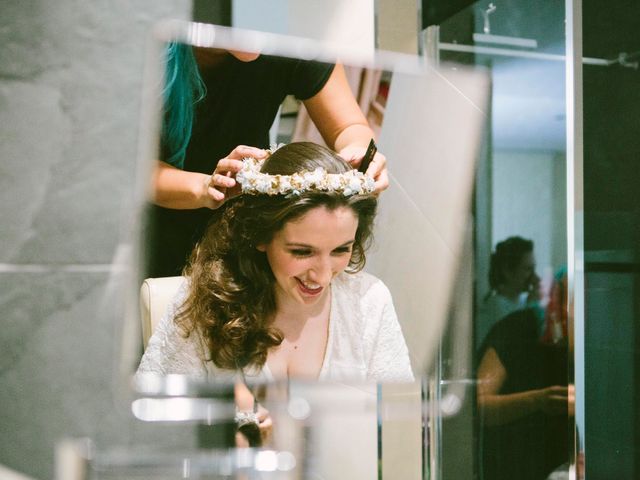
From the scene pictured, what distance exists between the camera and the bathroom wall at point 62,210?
0.91 m

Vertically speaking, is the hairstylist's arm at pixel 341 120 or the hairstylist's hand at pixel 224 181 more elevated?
the hairstylist's arm at pixel 341 120

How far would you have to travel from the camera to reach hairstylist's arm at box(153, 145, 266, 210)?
0.93 m

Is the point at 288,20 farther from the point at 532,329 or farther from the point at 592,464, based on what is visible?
the point at 592,464

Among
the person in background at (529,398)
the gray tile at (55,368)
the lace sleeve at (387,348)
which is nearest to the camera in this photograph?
the gray tile at (55,368)

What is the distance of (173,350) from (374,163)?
0.41 metres

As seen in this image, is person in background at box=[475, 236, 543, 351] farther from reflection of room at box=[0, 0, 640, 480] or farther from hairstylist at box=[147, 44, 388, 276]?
hairstylist at box=[147, 44, 388, 276]

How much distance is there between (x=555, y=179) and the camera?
1133 mm

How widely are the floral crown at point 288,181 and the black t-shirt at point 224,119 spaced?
0.04 m

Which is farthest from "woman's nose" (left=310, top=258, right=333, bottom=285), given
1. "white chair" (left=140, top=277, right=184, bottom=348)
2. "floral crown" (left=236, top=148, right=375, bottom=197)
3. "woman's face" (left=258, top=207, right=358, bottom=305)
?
"white chair" (left=140, top=277, right=184, bottom=348)

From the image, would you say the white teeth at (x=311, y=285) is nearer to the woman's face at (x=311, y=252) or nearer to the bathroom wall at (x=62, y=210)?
the woman's face at (x=311, y=252)

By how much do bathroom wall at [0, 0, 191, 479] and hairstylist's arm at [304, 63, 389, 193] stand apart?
27 cm

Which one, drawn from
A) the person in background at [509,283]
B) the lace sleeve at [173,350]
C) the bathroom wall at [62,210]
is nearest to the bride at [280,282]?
the lace sleeve at [173,350]

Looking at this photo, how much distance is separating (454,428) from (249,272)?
44 centimetres

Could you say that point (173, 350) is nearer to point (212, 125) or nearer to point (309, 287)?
point (309, 287)
